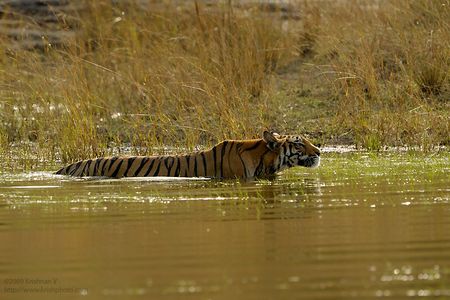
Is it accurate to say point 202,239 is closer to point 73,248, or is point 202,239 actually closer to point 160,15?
point 73,248

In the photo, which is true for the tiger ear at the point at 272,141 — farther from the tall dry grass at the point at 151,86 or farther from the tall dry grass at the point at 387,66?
the tall dry grass at the point at 387,66

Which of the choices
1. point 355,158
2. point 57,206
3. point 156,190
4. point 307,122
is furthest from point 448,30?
point 57,206

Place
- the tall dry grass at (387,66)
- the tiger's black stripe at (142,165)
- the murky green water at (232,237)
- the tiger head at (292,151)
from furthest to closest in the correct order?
the tall dry grass at (387,66) → the tiger's black stripe at (142,165) → the tiger head at (292,151) → the murky green water at (232,237)

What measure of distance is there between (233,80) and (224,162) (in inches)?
130

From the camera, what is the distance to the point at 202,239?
23.0 ft

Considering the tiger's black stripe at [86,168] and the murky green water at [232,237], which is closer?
the murky green water at [232,237]

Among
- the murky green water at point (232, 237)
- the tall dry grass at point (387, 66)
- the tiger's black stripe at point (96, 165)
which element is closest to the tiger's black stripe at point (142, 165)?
the tiger's black stripe at point (96, 165)

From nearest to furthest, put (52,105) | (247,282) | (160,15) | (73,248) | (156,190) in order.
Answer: (247,282)
(73,248)
(156,190)
(52,105)
(160,15)

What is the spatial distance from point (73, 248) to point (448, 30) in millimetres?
9475

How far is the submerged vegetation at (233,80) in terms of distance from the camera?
44.2ft

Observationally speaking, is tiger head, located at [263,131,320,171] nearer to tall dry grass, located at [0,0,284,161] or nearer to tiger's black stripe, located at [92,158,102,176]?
tall dry grass, located at [0,0,284,161]

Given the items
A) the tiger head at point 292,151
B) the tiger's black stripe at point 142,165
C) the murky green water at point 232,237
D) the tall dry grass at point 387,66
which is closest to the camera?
the murky green water at point 232,237

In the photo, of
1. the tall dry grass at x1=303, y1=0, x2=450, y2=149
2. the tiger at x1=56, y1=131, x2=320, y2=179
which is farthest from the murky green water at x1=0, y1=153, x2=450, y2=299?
the tall dry grass at x1=303, y1=0, x2=450, y2=149

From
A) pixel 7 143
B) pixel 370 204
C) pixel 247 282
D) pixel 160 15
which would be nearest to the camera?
pixel 247 282
